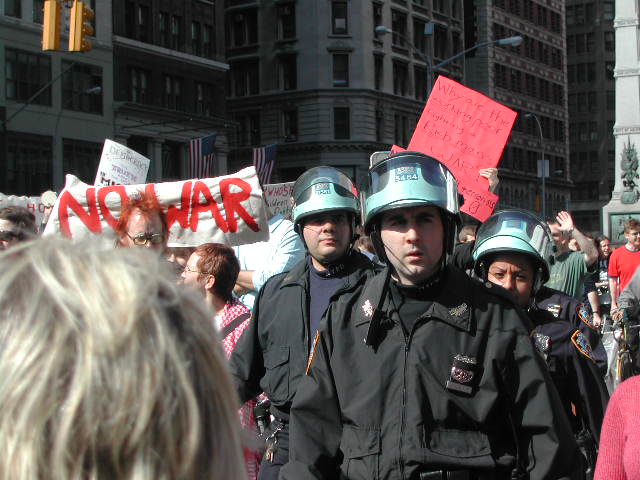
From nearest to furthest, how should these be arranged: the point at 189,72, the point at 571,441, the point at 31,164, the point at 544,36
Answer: the point at 571,441 → the point at 31,164 → the point at 189,72 → the point at 544,36

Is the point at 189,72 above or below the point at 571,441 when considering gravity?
above

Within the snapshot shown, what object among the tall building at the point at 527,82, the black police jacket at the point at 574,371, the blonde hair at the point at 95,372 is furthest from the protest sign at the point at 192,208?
the tall building at the point at 527,82

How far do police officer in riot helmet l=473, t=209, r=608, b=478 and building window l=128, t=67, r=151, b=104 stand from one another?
44386 mm

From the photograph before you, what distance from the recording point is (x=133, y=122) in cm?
4716

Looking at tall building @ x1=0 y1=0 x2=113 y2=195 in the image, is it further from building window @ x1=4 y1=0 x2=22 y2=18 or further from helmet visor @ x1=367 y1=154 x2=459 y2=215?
helmet visor @ x1=367 y1=154 x2=459 y2=215

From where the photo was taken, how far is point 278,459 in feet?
15.2

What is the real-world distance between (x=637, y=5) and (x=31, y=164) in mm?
25055

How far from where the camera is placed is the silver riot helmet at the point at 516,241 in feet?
15.2

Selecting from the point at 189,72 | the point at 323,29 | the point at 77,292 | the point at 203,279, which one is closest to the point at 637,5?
the point at 189,72

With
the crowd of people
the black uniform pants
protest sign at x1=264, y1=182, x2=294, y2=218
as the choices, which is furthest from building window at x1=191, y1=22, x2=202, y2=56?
the black uniform pants

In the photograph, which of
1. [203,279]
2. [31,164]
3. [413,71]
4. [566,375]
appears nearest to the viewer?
[566,375]

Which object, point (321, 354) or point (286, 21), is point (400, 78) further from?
point (321, 354)

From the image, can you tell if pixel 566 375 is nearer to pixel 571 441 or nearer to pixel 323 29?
pixel 571 441

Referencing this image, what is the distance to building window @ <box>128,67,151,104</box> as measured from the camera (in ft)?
157
